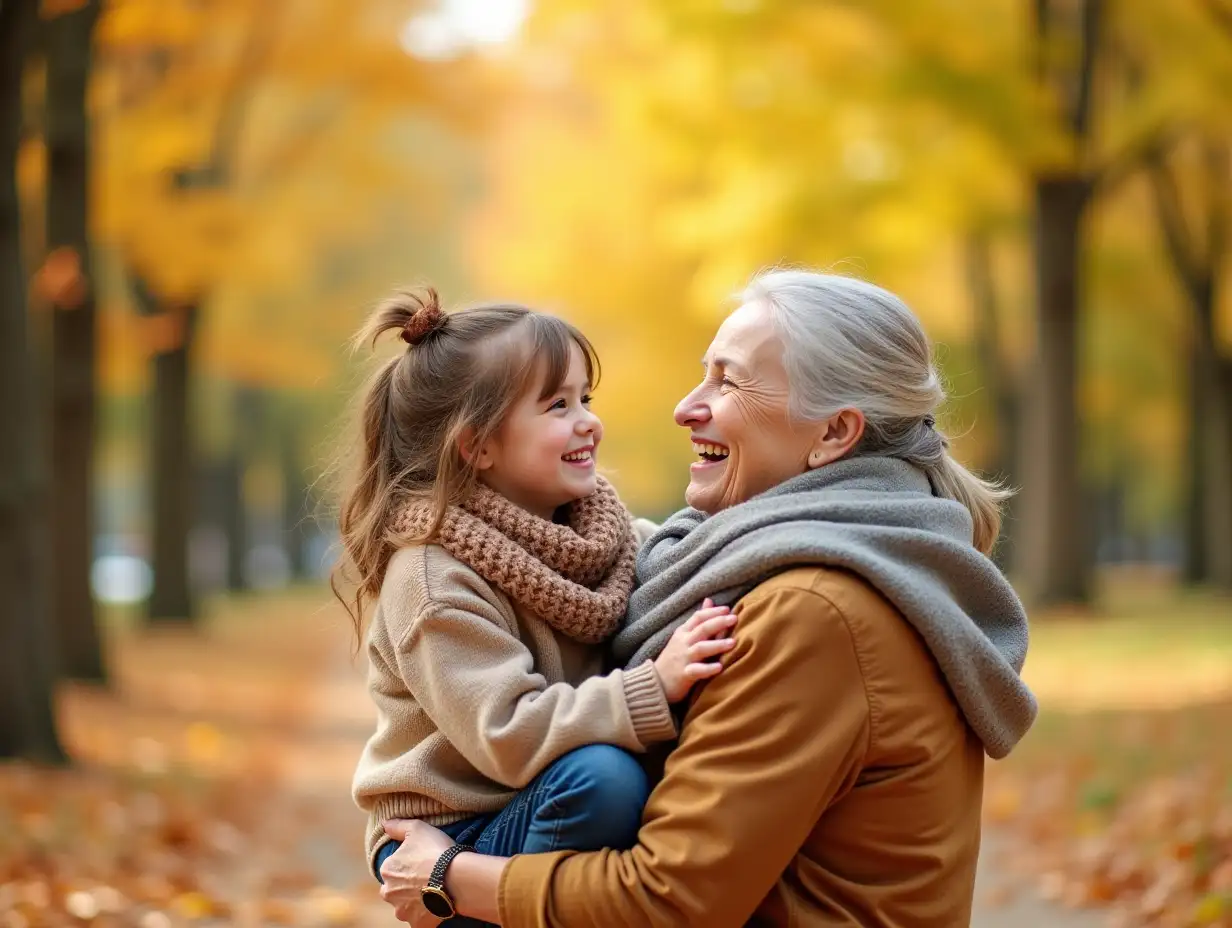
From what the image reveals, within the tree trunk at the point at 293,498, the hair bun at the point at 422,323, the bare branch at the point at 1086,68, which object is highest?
the bare branch at the point at 1086,68

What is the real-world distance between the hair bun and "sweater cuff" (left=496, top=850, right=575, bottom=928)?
3.61 ft

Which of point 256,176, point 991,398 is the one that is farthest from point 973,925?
point 991,398

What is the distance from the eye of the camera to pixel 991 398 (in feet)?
73.6

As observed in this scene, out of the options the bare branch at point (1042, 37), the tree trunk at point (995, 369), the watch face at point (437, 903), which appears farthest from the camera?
the tree trunk at point (995, 369)

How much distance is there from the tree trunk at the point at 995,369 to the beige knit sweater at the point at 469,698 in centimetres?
1784

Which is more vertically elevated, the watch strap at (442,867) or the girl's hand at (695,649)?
the girl's hand at (695,649)

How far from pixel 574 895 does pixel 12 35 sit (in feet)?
22.9

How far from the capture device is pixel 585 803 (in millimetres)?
2578

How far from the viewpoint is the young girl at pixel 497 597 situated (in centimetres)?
264

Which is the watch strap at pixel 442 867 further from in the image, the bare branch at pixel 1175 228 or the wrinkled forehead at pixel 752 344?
the bare branch at pixel 1175 228

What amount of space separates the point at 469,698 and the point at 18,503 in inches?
252

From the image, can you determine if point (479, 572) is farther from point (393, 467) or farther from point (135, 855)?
point (135, 855)

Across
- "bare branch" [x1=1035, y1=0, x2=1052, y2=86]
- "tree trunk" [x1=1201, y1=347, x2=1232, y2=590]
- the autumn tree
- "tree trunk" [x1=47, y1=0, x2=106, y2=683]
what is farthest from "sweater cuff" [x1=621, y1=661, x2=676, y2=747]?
"tree trunk" [x1=1201, y1=347, x2=1232, y2=590]

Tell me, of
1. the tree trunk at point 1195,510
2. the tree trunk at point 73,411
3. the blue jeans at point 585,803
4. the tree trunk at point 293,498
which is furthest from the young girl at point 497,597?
the tree trunk at point 293,498
